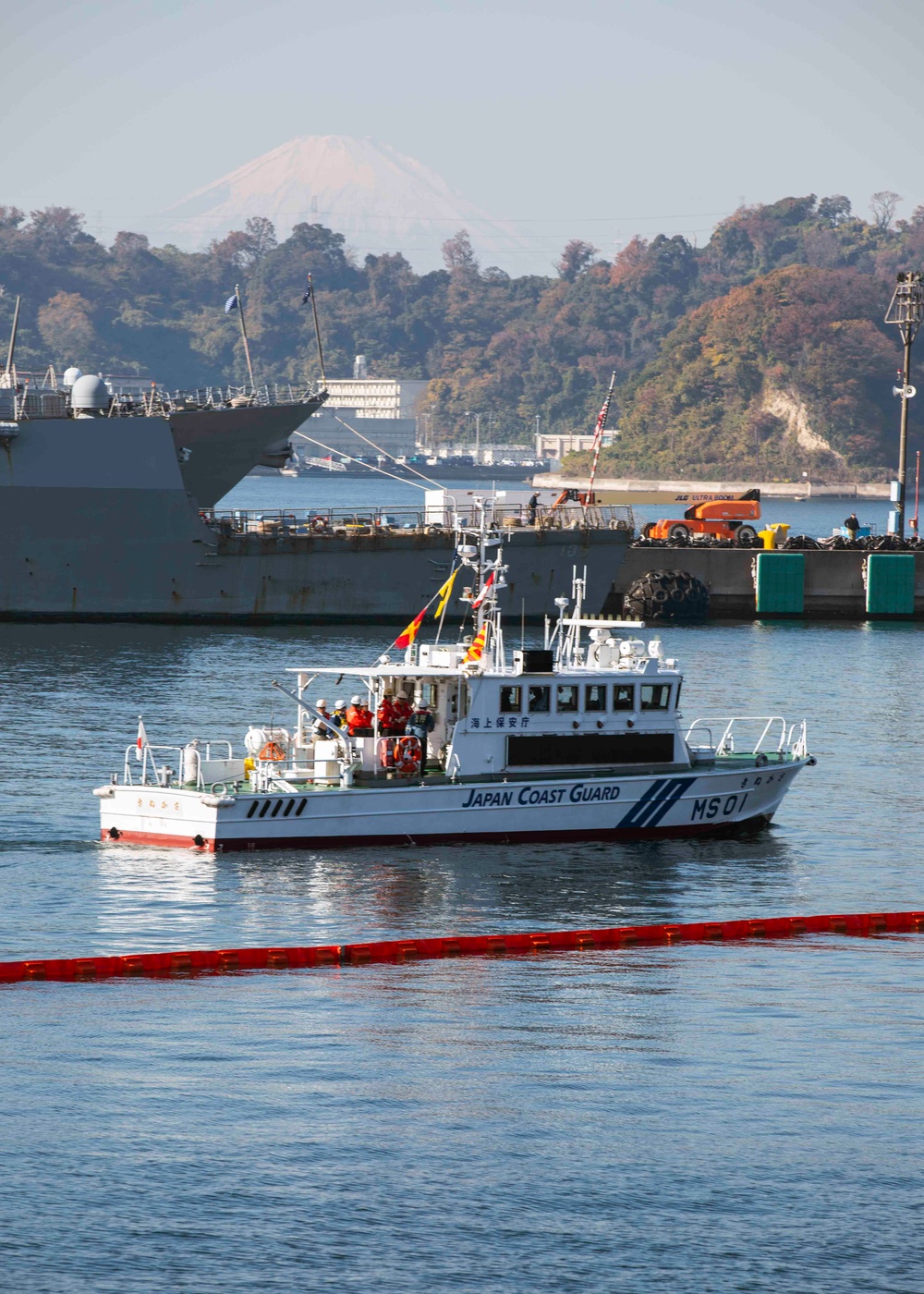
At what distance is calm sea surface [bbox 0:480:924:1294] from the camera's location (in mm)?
18484

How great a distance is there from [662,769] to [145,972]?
566 inches

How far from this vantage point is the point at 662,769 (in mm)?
38281

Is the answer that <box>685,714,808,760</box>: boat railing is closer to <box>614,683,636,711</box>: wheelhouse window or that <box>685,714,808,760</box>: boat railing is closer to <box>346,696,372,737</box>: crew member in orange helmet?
<box>614,683,636,711</box>: wheelhouse window

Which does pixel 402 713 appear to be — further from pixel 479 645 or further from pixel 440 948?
pixel 440 948

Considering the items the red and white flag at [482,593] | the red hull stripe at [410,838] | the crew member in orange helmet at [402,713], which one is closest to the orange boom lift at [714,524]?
the red hull stripe at [410,838]

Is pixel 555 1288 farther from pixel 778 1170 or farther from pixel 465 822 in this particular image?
pixel 465 822

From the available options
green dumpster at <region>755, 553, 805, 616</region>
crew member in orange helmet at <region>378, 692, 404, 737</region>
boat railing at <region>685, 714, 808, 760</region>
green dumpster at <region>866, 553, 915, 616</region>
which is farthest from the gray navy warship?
crew member in orange helmet at <region>378, 692, 404, 737</region>

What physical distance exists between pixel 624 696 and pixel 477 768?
3.59m

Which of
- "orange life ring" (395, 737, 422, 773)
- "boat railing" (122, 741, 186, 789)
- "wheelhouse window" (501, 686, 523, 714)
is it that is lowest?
"boat railing" (122, 741, 186, 789)

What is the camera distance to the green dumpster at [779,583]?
89.0 meters

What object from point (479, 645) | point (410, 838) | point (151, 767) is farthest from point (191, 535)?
point (410, 838)

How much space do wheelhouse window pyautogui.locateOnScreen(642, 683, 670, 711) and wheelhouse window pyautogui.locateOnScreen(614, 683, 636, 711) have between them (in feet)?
0.91

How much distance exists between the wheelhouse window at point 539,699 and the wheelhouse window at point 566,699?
0.20 meters

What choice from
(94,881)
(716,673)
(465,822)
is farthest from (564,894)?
(716,673)
